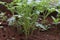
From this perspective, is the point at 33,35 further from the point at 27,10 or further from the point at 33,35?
the point at 27,10

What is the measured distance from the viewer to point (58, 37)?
180 centimetres

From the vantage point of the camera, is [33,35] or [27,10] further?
[33,35]

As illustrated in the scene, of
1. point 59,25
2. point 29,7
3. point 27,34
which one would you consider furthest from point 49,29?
point 29,7

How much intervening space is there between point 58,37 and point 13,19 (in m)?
0.50

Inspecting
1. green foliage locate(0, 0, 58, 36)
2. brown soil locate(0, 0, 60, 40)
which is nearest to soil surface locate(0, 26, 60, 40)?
brown soil locate(0, 0, 60, 40)

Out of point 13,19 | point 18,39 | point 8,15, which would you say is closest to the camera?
point 13,19

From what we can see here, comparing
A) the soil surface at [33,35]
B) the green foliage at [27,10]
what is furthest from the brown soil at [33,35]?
the green foliage at [27,10]

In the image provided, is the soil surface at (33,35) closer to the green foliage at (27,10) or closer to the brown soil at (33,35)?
the brown soil at (33,35)

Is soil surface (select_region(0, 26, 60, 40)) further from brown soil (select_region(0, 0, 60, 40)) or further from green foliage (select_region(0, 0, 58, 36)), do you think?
green foliage (select_region(0, 0, 58, 36))

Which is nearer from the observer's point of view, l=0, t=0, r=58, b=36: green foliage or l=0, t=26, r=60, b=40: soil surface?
l=0, t=0, r=58, b=36: green foliage

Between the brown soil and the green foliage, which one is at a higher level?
the green foliage

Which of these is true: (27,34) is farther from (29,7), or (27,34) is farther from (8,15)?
(8,15)

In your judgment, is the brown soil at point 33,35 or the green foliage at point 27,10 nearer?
the green foliage at point 27,10

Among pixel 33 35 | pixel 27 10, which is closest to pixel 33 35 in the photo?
pixel 33 35
